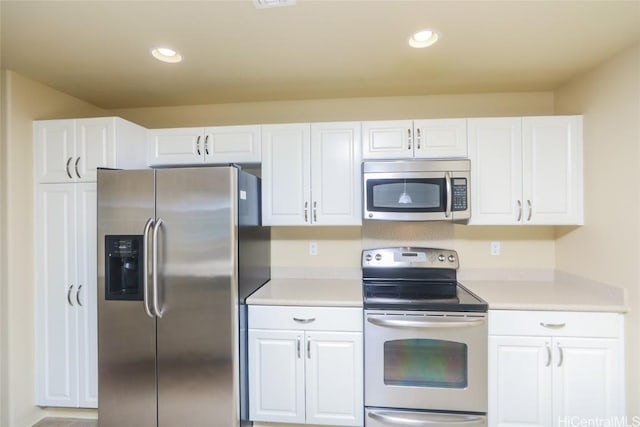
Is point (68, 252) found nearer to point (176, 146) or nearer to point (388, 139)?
point (176, 146)

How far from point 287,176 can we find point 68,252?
1581 mm

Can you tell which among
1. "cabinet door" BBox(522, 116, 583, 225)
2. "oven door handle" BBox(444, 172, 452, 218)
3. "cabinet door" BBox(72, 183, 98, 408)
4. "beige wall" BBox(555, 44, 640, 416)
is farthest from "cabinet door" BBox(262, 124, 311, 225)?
"beige wall" BBox(555, 44, 640, 416)

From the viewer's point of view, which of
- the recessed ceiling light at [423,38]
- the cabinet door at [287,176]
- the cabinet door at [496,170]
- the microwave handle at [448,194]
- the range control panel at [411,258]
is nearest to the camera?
the recessed ceiling light at [423,38]

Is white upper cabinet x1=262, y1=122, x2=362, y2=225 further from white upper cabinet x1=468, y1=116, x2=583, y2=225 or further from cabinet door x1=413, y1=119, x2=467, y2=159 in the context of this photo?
white upper cabinet x1=468, y1=116, x2=583, y2=225

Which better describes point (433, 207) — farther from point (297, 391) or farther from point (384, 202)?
point (297, 391)

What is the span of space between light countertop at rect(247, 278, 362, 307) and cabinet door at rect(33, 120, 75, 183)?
1.55 metres

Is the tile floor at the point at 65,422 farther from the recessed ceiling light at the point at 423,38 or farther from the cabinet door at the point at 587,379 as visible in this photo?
the recessed ceiling light at the point at 423,38

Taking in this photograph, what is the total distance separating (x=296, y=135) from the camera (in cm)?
229

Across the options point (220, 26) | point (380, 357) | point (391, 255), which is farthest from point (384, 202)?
point (220, 26)

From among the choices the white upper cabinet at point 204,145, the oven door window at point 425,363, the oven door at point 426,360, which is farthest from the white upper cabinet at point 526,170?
the white upper cabinet at point 204,145

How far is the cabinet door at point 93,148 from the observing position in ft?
6.91

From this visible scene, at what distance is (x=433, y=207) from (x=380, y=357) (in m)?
1.02

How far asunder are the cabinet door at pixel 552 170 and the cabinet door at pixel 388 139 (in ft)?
2.62

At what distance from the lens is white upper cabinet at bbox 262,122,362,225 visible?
2.27 metres
